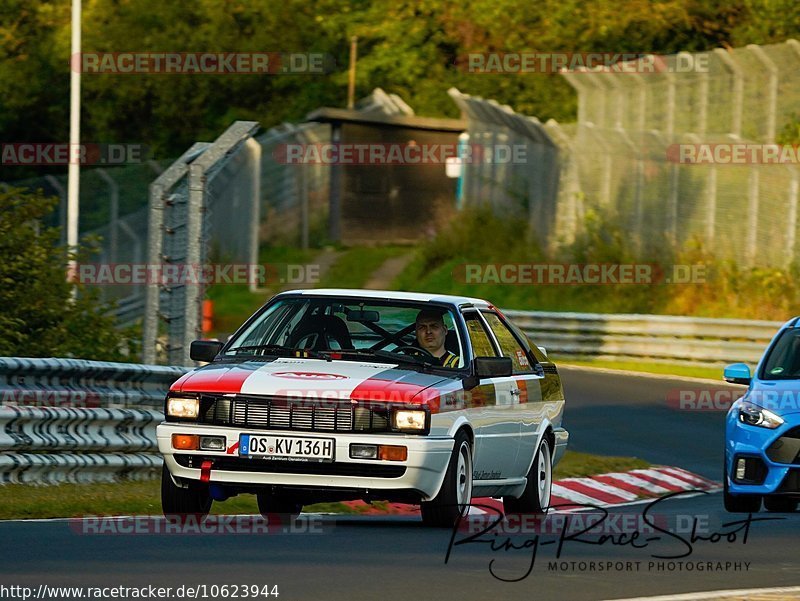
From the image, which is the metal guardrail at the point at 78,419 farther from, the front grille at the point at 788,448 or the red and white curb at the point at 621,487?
the front grille at the point at 788,448

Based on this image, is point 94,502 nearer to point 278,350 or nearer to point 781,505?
point 278,350

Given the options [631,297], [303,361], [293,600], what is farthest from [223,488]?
[631,297]

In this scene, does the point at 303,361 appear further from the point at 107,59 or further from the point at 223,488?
the point at 107,59

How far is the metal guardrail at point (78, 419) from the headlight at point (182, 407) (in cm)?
209

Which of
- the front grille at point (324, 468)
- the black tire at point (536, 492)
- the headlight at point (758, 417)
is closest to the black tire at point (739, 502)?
the headlight at point (758, 417)

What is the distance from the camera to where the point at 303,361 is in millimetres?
11711

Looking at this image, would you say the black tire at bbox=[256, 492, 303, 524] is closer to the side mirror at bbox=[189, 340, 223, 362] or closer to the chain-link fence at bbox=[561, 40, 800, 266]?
the side mirror at bbox=[189, 340, 223, 362]

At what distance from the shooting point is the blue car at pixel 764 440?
12.9 m

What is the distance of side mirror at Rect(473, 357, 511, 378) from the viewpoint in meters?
11.9

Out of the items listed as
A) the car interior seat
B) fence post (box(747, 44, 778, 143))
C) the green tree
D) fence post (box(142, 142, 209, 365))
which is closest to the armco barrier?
fence post (box(142, 142, 209, 365))

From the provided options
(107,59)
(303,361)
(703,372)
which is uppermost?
(107,59)

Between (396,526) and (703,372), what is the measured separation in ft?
62.0

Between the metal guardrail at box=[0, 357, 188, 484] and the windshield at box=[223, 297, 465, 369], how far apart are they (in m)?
1.83

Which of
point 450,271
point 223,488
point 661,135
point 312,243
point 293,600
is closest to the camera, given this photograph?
point 293,600
